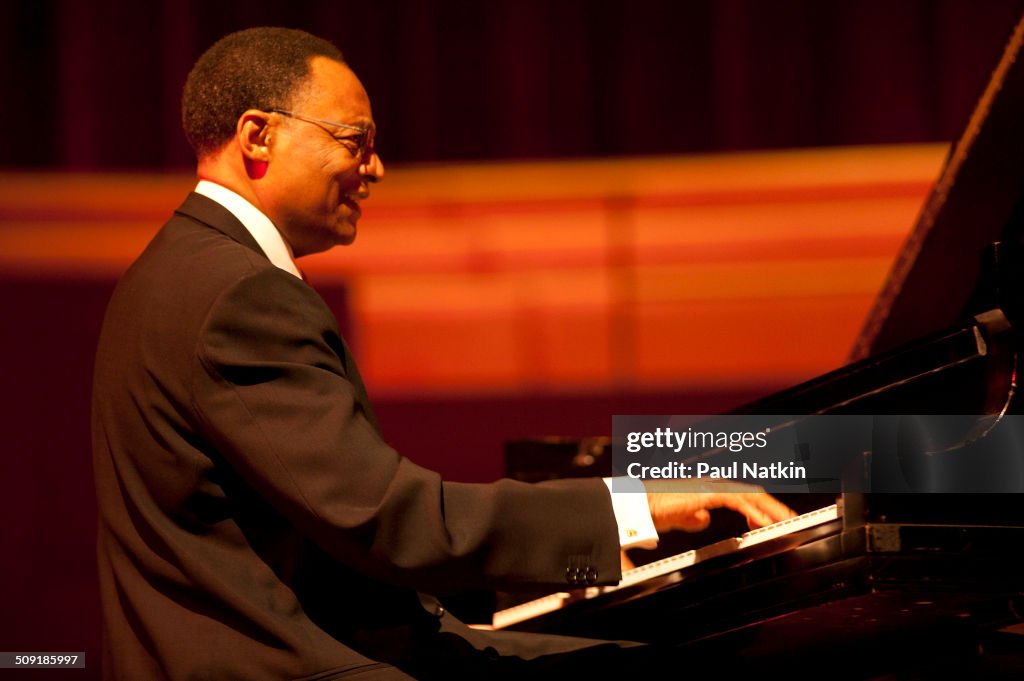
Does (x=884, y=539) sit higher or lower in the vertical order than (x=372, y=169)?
lower

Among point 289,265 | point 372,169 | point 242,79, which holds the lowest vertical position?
point 289,265

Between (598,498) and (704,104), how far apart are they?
266 cm

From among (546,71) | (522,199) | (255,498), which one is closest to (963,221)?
(255,498)

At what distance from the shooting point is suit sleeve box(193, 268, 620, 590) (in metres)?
1.22

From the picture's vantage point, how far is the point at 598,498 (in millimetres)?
1349

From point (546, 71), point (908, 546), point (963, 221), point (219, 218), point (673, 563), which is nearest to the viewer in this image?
point (908, 546)

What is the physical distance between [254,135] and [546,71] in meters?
2.35

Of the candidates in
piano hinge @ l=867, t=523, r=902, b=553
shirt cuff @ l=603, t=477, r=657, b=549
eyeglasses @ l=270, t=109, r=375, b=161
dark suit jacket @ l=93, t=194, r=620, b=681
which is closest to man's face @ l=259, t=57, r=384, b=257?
eyeglasses @ l=270, t=109, r=375, b=161

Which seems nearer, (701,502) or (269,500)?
(269,500)

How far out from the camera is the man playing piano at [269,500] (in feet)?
4.05

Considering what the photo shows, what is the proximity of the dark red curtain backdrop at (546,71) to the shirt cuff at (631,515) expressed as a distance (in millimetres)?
2518

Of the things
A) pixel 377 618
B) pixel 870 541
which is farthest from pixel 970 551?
pixel 377 618

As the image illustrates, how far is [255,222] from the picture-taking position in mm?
1482

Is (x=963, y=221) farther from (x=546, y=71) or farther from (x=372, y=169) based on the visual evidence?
(x=546, y=71)
